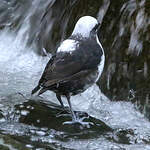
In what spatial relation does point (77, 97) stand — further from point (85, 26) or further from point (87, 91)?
point (85, 26)

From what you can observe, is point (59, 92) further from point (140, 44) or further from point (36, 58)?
point (36, 58)

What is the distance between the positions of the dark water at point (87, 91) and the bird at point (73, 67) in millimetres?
282

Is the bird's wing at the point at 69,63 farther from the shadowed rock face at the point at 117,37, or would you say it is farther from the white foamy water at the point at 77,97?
the shadowed rock face at the point at 117,37

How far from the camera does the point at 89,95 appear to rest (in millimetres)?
6324

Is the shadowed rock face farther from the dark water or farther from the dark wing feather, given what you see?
the dark wing feather

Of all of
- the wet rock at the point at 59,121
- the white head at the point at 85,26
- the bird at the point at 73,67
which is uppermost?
the white head at the point at 85,26

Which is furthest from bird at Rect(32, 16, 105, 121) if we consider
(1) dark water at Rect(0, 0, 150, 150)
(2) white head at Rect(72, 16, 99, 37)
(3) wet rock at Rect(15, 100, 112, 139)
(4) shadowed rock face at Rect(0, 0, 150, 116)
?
(4) shadowed rock face at Rect(0, 0, 150, 116)

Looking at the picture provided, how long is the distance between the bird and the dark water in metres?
0.28

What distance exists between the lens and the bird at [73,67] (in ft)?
15.9

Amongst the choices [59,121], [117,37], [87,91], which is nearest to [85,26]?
[59,121]

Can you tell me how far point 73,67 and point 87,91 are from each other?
5.13 ft

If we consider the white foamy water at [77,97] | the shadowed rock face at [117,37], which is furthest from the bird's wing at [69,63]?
the shadowed rock face at [117,37]

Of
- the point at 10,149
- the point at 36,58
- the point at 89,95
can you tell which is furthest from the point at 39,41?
the point at 10,149

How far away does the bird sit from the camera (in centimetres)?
484
